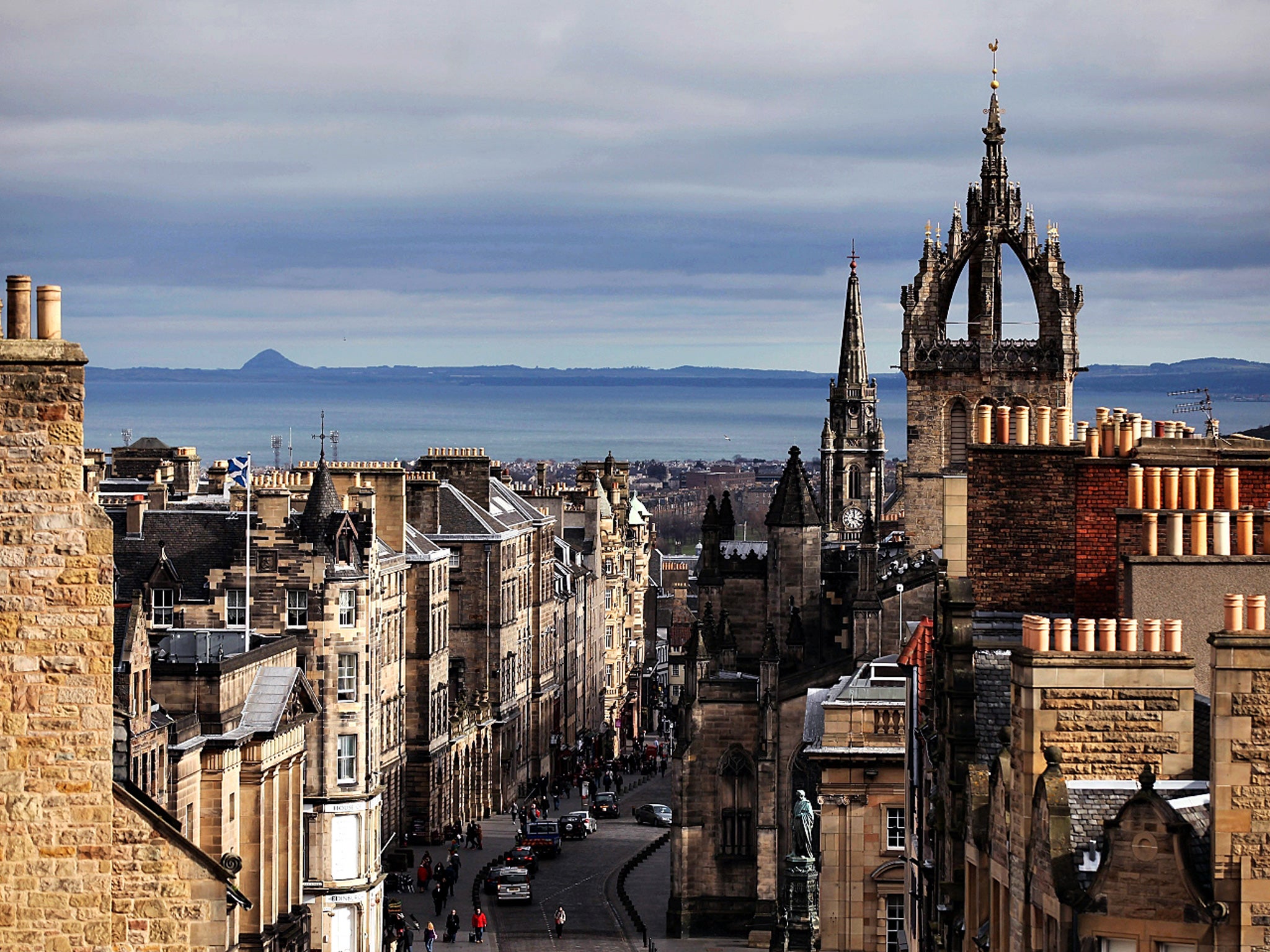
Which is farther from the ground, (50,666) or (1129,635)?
(1129,635)

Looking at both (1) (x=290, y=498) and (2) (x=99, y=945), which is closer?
(2) (x=99, y=945)

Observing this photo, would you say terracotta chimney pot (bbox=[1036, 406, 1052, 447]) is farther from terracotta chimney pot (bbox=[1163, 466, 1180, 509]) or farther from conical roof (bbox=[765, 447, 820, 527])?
conical roof (bbox=[765, 447, 820, 527])

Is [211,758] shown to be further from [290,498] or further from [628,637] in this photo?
[628,637]

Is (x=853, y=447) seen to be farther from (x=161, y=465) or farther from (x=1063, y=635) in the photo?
(x=1063, y=635)

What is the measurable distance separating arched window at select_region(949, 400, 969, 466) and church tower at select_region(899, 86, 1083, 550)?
3 cm

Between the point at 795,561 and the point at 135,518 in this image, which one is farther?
the point at 795,561

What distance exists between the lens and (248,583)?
214 ft

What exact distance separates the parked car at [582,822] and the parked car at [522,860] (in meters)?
8.39

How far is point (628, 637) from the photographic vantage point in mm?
165250

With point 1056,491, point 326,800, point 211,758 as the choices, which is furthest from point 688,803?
point 1056,491

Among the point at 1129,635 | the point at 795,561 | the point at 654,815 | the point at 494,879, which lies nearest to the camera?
the point at 1129,635

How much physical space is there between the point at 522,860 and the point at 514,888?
19.1 ft

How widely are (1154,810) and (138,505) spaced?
5365 cm

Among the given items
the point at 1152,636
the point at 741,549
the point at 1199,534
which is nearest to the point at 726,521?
the point at 741,549
